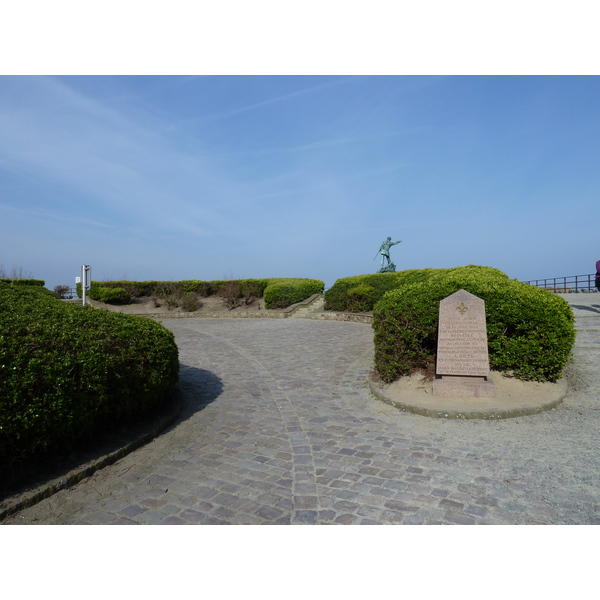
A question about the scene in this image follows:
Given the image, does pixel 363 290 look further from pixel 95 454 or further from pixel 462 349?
pixel 95 454

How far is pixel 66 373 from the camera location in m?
3.93

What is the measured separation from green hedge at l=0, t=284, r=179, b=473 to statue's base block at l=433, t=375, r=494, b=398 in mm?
3744

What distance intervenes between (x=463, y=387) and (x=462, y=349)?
543 millimetres

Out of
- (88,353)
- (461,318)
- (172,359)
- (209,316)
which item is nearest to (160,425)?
(172,359)

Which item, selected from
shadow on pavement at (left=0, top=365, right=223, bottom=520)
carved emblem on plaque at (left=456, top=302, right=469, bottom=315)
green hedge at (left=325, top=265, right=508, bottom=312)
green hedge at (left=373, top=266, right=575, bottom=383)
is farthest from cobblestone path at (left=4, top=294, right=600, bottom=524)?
green hedge at (left=325, top=265, right=508, bottom=312)

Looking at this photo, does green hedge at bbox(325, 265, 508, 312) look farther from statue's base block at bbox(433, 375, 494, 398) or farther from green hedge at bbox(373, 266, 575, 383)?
statue's base block at bbox(433, 375, 494, 398)

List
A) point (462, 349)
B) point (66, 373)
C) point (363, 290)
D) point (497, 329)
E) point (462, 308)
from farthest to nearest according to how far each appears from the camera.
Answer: point (363, 290) < point (497, 329) < point (462, 308) < point (462, 349) < point (66, 373)

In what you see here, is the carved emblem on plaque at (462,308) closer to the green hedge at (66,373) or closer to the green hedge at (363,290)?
the green hedge at (66,373)

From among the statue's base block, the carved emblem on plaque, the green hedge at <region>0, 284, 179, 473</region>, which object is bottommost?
the statue's base block

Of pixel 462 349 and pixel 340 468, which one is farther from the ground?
pixel 462 349

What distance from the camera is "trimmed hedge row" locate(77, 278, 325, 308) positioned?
829 inches

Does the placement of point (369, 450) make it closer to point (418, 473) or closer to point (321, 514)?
point (418, 473)

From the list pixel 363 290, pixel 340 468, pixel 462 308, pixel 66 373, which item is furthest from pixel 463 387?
pixel 363 290

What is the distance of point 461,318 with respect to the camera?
244 inches
